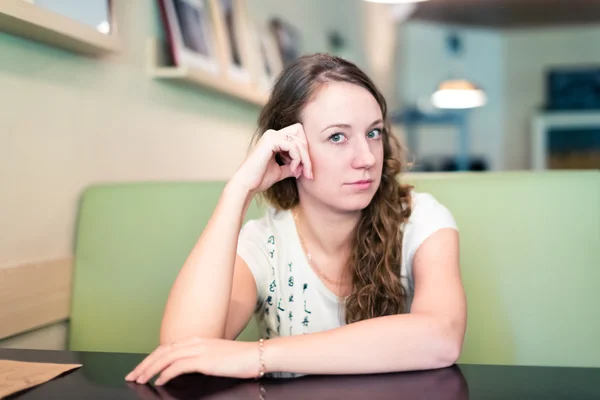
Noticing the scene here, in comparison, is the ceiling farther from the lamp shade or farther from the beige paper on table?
the beige paper on table

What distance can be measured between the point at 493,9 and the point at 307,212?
6.58m

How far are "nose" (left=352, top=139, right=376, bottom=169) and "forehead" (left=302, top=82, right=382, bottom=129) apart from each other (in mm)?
43

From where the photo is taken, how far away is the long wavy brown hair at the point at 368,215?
140cm

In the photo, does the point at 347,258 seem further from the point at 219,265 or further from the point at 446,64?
the point at 446,64

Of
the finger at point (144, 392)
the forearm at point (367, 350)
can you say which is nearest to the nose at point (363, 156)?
the forearm at point (367, 350)

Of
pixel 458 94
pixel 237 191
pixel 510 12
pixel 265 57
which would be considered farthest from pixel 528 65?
pixel 237 191

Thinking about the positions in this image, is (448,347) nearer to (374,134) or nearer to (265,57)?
(374,134)

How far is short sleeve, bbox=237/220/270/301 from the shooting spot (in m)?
1.48

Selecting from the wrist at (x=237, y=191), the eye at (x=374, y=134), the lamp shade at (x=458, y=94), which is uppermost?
the lamp shade at (x=458, y=94)

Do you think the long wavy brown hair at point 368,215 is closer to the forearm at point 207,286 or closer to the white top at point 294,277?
the white top at point 294,277

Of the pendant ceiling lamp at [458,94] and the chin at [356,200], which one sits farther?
the pendant ceiling lamp at [458,94]

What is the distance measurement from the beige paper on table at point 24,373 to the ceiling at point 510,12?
6.71m

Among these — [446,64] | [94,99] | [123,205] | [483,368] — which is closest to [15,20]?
[94,99]

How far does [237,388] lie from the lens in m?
0.95
